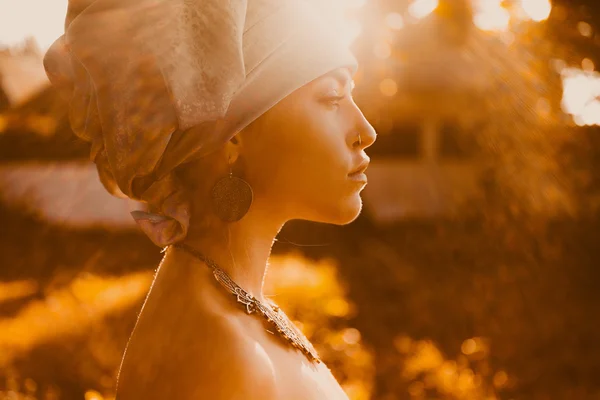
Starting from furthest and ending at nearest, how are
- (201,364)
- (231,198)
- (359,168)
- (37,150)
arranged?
1. (37,150)
2. (359,168)
3. (231,198)
4. (201,364)

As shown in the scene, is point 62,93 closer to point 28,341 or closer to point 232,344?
point 232,344

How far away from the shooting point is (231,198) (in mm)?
1543

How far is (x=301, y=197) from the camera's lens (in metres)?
1.62

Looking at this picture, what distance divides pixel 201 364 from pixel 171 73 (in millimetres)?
570

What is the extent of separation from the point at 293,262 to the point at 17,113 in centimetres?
453

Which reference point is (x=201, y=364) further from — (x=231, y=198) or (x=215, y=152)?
(x=215, y=152)

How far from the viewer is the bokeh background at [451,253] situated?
4.83m

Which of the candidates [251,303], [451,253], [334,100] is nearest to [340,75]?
[334,100]

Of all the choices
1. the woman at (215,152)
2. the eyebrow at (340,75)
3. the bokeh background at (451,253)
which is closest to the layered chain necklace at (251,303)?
the woman at (215,152)

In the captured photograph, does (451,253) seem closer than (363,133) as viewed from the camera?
No

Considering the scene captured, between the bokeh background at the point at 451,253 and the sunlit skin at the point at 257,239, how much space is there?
8.54ft

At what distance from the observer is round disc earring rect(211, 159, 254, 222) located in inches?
60.7

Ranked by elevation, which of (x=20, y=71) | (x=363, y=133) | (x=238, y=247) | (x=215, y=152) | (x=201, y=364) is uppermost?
(x=20, y=71)

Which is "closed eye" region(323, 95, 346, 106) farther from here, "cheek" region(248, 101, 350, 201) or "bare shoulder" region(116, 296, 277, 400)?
"bare shoulder" region(116, 296, 277, 400)
